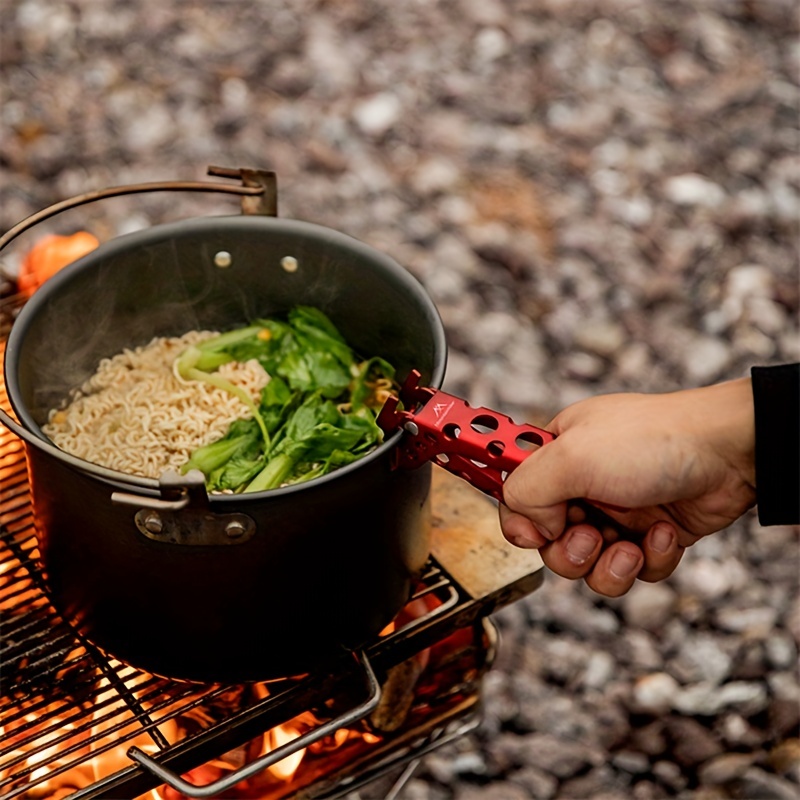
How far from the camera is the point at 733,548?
3.23m

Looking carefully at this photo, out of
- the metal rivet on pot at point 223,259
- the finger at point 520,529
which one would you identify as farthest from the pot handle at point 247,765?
the metal rivet on pot at point 223,259

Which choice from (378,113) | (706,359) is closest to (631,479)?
(706,359)

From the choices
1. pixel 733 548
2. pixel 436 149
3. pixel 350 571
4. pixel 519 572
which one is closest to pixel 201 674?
pixel 350 571

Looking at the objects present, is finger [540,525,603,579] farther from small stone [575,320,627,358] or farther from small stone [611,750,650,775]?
small stone [575,320,627,358]

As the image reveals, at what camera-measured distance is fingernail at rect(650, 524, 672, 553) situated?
1831 millimetres

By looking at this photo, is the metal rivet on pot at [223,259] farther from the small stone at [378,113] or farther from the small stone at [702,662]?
the small stone at [378,113]

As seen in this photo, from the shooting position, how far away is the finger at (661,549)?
183 cm

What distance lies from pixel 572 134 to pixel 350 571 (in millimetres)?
3171

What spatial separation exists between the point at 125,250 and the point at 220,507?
2.38 ft

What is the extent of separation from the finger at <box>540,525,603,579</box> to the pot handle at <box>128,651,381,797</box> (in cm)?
36

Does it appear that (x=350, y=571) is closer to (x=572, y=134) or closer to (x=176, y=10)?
(x=572, y=134)

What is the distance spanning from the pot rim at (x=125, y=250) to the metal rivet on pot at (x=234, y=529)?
50mm

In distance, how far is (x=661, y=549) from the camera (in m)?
1.83

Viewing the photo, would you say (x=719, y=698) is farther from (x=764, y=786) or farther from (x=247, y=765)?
(x=247, y=765)
